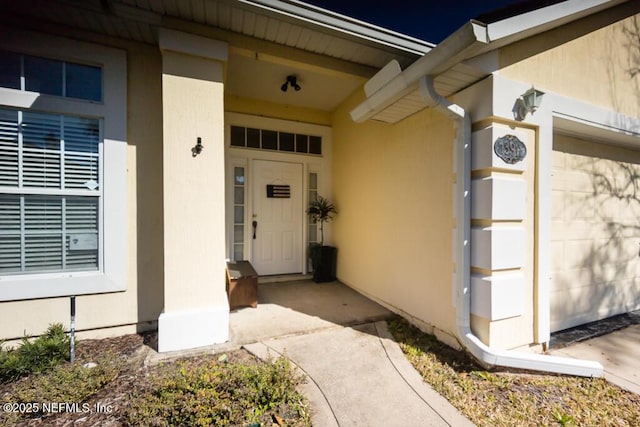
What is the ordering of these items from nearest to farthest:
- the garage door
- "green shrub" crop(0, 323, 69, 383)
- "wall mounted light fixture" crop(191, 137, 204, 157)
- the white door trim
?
"green shrub" crop(0, 323, 69, 383) → "wall mounted light fixture" crop(191, 137, 204, 157) → the garage door → the white door trim

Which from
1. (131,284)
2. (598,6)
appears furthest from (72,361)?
(598,6)

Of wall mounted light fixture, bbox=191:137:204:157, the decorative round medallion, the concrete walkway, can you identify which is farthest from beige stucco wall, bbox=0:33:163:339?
the decorative round medallion

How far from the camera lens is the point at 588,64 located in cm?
302

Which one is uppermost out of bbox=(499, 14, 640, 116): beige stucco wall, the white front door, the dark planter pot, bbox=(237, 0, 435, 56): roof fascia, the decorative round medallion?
bbox=(237, 0, 435, 56): roof fascia

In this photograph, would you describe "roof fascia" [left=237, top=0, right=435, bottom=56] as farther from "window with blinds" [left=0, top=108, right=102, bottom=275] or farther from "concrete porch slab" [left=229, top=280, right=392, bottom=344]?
"concrete porch slab" [left=229, top=280, right=392, bottom=344]

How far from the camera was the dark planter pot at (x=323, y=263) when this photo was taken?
191 inches

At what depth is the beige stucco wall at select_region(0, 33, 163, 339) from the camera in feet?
9.25

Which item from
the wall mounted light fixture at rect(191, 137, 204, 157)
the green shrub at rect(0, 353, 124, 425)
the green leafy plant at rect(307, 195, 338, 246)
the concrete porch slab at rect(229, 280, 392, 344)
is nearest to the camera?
the green shrub at rect(0, 353, 124, 425)

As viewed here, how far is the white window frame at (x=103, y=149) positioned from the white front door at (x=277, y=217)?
2.15m

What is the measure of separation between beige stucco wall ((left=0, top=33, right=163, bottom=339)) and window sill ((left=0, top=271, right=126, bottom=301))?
9cm

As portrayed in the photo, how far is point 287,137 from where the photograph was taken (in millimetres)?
5012

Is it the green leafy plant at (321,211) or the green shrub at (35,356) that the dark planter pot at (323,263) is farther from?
the green shrub at (35,356)

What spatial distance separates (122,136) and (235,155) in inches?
75.6

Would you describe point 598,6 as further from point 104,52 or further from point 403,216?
point 104,52
